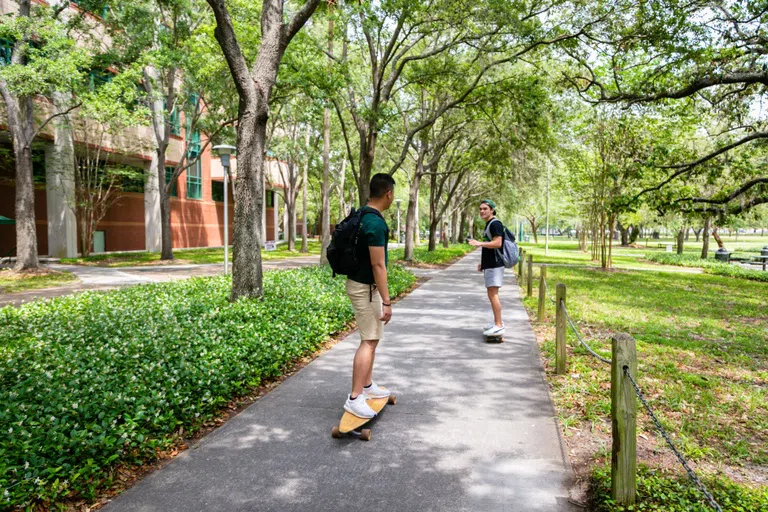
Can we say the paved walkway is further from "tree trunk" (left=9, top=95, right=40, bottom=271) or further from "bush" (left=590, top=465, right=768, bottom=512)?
"bush" (left=590, top=465, right=768, bottom=512)

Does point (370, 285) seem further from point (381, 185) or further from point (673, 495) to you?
point (673, 495)

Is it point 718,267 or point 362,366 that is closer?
point 362,366

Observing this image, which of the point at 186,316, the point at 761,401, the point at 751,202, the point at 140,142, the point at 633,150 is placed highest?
the point at 140,142

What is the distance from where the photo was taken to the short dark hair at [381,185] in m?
3.92

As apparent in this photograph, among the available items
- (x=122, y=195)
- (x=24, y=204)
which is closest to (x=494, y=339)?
(x=24, y=204)

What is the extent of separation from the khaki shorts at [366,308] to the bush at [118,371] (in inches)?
57.4

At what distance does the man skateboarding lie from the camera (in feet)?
12.5

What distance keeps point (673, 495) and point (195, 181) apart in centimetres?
3666

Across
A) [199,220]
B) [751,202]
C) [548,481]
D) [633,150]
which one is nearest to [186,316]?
[548,481]

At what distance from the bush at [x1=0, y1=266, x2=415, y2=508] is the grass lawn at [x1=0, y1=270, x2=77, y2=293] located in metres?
7.41

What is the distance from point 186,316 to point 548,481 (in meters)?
4.68

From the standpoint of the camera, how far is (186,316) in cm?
608

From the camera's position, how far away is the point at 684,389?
515 centimetres

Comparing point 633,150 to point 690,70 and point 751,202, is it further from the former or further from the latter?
point 690,70
